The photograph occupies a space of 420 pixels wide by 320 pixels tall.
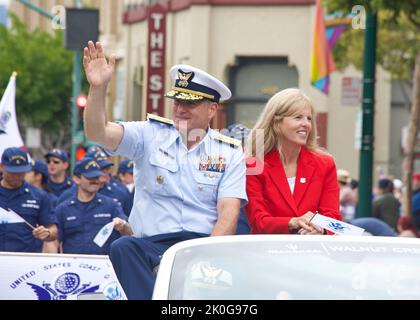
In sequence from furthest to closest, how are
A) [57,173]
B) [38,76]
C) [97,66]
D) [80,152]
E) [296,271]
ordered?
[38,76]
[80,152]
[57,173]
[97,66]
[296,271]

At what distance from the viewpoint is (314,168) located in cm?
807

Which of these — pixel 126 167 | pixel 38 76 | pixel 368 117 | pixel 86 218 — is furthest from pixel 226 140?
pixel 38 76

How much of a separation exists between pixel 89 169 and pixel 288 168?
512 cm

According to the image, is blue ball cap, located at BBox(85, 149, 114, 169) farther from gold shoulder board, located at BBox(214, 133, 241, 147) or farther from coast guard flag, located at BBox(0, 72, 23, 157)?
gold shoulder board, located at BBox(214, 133, 241, 147)

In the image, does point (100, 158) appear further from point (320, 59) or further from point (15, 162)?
point (320, 59)

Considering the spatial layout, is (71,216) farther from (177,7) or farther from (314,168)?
(177,7)

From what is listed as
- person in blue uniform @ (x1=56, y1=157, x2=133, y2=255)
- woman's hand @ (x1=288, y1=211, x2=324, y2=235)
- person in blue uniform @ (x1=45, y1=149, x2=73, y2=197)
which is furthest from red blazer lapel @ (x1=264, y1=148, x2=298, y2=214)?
person in blue uniform @ (x1=45, y1=149, x2=73, y2=197)

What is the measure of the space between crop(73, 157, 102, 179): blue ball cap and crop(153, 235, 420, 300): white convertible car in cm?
694

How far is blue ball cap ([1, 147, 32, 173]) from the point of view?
1237 cm

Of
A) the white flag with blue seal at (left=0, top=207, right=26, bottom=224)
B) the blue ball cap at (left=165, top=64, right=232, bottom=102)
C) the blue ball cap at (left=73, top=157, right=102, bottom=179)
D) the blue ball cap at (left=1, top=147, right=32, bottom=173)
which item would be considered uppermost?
the blue ball cap at (left=165, top=64, right=232, bottom=102)

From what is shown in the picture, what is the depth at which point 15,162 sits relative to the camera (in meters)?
12.4

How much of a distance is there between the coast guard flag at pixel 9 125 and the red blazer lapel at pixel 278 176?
19.9ft
